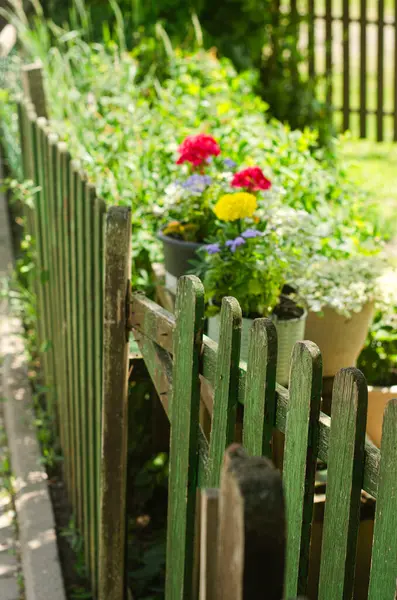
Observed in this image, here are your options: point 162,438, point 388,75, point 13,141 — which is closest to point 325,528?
point 162,438

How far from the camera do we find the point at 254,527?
0.82 m

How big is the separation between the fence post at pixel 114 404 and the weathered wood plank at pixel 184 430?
36cm

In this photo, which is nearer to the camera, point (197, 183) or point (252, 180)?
point (252, 180)

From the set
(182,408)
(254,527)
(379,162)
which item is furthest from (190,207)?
(379,162)

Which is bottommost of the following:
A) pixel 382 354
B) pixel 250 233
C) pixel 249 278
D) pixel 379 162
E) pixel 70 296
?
pixel 379 162

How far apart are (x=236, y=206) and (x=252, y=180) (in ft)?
0.77

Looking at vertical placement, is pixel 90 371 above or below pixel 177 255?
below

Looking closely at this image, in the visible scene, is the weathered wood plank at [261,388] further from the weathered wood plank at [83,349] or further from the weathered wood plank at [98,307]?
the weathered wood plank at [83,349]

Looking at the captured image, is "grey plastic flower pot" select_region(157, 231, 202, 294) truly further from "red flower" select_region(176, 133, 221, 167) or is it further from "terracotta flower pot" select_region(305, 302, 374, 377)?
"terracotta flower pot" select_region(305, 302, 374, 377)

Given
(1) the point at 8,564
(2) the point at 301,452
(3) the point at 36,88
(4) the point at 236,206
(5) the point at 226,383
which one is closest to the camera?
(2) the point at 301,452

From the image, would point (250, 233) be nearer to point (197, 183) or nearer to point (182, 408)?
point (197, 183)

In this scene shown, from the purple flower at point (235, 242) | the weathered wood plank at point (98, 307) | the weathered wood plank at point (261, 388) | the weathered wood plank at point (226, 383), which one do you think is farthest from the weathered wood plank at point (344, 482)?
the weathered wood plank at point (98, 307)

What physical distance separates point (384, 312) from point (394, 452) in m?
1.77

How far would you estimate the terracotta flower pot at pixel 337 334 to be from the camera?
2.77m
